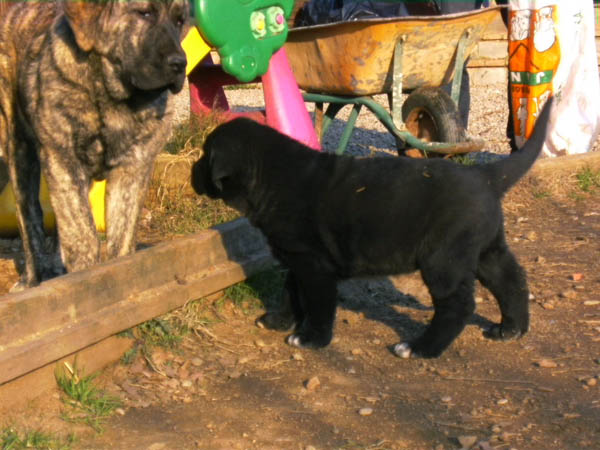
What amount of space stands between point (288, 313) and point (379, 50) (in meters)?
2.67

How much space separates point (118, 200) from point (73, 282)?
0.73 meters

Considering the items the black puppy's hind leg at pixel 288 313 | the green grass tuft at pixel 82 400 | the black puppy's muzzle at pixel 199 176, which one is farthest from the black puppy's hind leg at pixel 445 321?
the green grass tuft at pixel 82 400

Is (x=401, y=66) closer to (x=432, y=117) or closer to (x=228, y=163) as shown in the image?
(x=432, y=117)

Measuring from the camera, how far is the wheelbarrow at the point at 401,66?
20.1ft

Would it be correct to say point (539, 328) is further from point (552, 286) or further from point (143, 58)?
point (143, 58)

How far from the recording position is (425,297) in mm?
4555

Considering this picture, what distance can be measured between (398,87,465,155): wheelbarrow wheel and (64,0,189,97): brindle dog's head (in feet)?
9.85

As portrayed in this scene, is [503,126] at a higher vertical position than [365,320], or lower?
lower

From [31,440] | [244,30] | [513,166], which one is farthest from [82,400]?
[244,30]

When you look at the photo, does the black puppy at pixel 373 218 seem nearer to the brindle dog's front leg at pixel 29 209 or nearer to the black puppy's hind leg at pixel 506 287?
the black puppy's hind leg at pixel 506 287

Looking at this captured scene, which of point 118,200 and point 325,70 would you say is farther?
point 325,70

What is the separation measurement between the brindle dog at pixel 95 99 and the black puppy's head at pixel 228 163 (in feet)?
0.87

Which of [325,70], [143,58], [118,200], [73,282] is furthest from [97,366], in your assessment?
[325,70]

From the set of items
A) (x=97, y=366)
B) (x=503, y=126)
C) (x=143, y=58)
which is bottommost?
(x=503, y=126)
